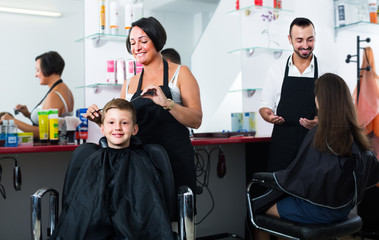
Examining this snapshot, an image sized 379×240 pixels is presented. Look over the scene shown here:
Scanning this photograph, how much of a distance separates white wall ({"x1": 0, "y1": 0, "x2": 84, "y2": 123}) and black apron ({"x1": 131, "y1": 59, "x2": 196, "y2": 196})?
113 cm

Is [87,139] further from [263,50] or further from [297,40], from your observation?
[263,50]

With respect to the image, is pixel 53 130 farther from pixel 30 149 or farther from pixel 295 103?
pixel 295 103

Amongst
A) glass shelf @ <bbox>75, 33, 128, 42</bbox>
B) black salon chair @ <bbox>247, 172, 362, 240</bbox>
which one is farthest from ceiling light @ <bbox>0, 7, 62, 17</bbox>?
black salon chair @ <bbox>247, 172, 362, 240</bbox>

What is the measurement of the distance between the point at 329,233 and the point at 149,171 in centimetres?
88

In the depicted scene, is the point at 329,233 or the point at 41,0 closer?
the point at 329,233

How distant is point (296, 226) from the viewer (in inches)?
77.7

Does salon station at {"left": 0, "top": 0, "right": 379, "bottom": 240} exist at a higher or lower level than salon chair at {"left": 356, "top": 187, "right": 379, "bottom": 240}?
higher

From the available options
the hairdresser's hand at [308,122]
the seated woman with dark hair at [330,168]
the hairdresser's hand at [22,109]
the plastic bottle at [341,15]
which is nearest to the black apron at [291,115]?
the hairdresser's hand at [308,122]

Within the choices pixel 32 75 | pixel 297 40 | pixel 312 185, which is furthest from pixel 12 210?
pixel 297 40

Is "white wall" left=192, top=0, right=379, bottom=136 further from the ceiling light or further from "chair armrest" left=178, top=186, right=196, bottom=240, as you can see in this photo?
"chair armrest" left=178, top=186, right=196, bottom=240

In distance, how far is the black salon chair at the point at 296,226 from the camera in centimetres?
194

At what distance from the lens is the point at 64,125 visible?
2.60m

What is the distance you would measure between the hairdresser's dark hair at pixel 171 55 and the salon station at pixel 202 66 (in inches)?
2.2

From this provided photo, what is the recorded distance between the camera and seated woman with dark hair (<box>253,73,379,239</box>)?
1.99 metres
